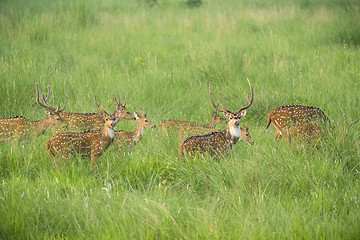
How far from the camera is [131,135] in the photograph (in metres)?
5.74

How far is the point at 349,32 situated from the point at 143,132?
248 inches

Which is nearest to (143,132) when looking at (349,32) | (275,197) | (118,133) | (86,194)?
(118,133)

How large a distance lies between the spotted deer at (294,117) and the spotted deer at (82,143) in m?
1.96

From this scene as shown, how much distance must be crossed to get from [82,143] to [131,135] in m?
0.87

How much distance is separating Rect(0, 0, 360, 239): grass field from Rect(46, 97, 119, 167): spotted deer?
0.11m

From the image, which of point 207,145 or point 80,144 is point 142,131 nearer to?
point 80,144

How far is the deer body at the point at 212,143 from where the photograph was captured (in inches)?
192

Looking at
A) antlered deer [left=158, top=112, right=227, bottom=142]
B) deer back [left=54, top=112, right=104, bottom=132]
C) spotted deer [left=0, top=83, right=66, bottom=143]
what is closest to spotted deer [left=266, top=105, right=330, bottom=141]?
antlered deer [left=158, top=112, right=227, bottom=142]

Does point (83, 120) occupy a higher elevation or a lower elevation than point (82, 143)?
lower

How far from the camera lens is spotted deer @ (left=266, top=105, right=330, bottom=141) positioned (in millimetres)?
5555

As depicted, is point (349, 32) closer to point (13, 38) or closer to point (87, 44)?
point (87, 44)

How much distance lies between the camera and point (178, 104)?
7.00 m

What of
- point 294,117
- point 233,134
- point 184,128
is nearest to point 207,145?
point 233,134

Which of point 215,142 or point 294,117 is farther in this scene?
point 294,117
